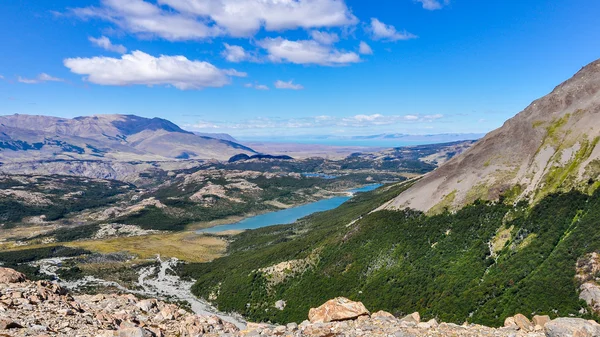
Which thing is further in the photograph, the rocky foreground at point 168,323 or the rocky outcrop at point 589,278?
the rocky outcrop at point 589,278

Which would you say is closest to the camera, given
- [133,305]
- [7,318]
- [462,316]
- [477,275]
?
[7,318]

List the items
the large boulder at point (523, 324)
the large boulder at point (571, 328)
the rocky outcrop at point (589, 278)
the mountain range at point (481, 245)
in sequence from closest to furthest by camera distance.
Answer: the large boulder at point (571, 328) → the large boulder at point (523, 324) → the rocky outcrop at point (589, 278) → the mountain range at point (481, 245)

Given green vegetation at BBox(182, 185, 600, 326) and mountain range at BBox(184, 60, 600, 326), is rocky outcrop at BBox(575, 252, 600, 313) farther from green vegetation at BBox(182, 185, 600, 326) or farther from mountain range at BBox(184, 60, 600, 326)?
green vegetation at BBox(182, 185, 600, 326)

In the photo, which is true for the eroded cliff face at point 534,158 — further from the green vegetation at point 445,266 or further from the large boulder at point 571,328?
the large boulder at point 571,328

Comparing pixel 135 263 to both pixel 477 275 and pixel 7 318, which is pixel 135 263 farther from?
pixel 7 318

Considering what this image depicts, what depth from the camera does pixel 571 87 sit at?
134 m

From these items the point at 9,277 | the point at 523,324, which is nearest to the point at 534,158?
the point at 523,324

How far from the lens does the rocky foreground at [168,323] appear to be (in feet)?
95.5

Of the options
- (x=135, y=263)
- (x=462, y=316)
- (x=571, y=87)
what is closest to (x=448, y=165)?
(x=571, y=87)

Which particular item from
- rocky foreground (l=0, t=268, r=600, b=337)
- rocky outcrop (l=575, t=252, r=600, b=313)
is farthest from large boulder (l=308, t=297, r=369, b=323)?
rocky outcrop (l=575, t=252, r=600, b=313)

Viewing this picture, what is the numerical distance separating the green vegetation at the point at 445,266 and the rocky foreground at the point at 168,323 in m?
44.3

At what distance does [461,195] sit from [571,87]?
196ft

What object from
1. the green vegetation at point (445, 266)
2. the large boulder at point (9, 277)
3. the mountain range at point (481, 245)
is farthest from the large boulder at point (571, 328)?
the large boulder at point (9, 277)

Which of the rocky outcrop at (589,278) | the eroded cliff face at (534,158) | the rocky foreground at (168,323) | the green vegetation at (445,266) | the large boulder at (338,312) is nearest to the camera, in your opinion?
the rocky foreground at (168,323)
